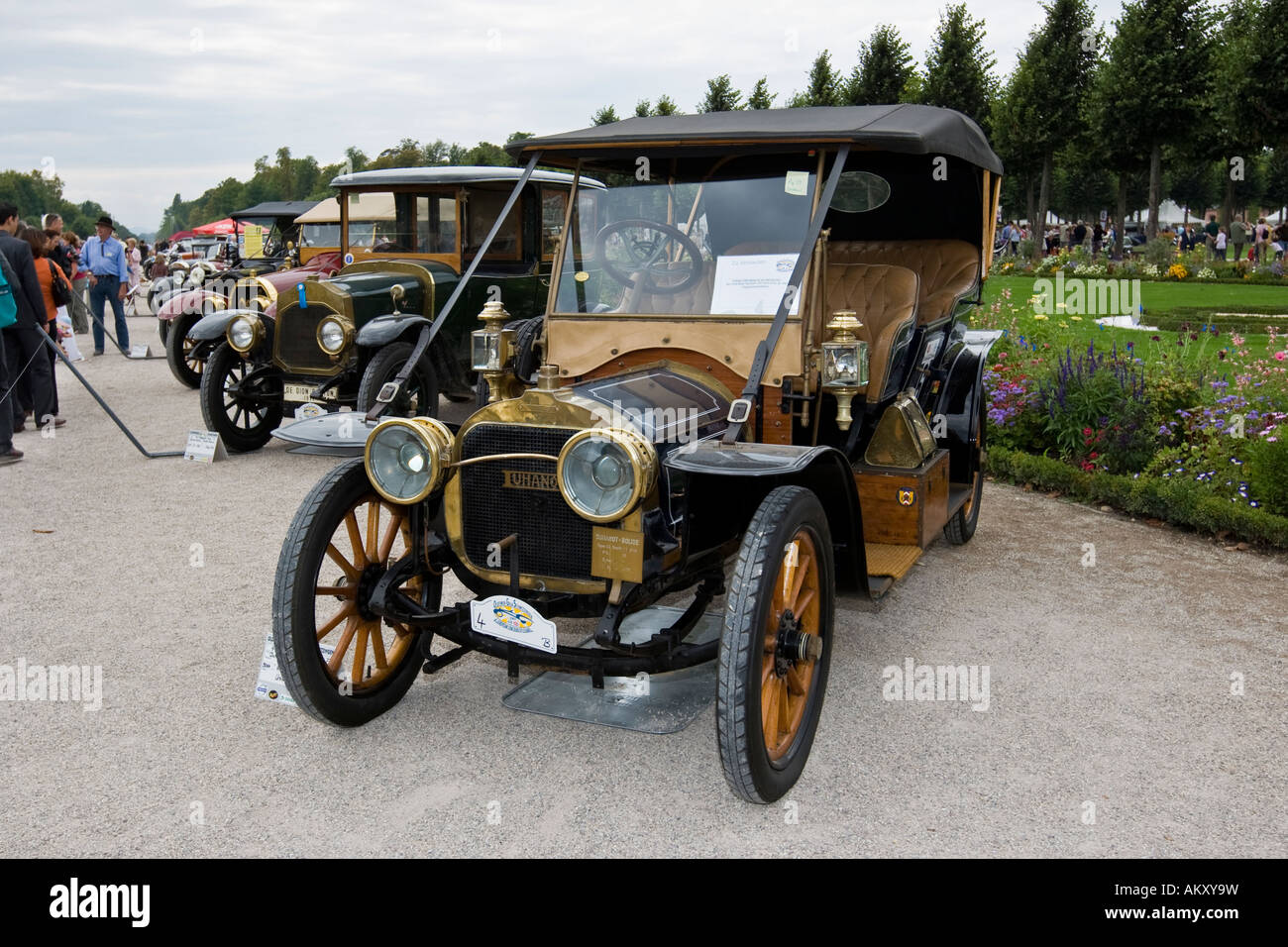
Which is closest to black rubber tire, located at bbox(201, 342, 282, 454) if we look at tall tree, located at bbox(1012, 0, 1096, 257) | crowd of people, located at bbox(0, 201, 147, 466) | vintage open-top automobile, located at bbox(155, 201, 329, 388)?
vintage open-top automobile, located at bbox(155, 201, 329, 388)

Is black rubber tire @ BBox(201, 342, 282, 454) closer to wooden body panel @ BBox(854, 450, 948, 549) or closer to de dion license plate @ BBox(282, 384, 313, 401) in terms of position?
de dion license plate @ BBox(282, 384, 313, 401)

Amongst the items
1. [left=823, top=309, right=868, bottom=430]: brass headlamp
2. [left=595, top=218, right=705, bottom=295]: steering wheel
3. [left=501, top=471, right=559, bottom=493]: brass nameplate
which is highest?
[left=595, top=218, right=705, bottom=295]: steering wheel

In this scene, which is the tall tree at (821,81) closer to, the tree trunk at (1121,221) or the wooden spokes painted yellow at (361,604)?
the tree trunk at (1121,221)

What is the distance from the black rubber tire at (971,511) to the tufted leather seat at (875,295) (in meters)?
0.90

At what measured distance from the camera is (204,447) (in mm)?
8461

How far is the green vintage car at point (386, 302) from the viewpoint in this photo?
28.7 feet

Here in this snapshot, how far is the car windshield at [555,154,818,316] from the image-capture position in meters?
4.29

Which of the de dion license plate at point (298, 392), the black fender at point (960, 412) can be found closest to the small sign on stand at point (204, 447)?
the de dion license plate at point (298, 392)

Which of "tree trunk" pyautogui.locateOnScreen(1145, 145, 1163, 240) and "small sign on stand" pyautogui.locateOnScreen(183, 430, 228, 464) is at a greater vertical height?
"tree trunk" pyautogui.locateOnScreen(1145, 145, 1163, 240)

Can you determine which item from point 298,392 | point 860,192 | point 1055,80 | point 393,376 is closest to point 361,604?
point 860,192

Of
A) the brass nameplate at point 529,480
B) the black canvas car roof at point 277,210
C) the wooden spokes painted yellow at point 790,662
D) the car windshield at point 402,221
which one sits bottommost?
the wooden spokes painted yellow at point 790,662

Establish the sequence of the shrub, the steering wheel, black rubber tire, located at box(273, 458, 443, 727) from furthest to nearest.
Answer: the shrub
the steering wheel
black rubber tire, located at box(273, 458, 443, 727)

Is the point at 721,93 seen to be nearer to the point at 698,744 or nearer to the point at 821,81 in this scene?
the point at 821,81

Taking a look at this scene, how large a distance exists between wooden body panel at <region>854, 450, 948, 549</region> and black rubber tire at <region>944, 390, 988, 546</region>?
138cm
